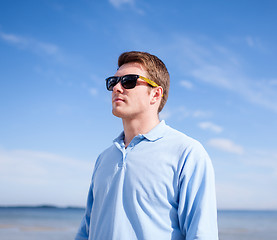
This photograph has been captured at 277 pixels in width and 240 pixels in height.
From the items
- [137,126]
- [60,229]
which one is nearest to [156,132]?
[137,126]

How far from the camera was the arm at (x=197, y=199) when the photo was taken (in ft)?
6.37

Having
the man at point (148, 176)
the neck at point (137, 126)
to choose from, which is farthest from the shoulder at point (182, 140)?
the neck at point (137, 126)

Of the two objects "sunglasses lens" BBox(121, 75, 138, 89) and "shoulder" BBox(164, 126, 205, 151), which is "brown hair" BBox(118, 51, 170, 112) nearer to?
"sunglasses lens" BBox(121, 75, 138, 89)

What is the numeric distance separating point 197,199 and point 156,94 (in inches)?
30.6

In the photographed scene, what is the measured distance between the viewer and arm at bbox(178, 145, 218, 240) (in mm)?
1942

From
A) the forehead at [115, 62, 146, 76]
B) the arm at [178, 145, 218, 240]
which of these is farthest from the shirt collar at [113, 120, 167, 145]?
the forehead at [115, 62, 146, 76]

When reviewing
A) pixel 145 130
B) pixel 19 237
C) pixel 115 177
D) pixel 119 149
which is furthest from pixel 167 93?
pixel 19 237

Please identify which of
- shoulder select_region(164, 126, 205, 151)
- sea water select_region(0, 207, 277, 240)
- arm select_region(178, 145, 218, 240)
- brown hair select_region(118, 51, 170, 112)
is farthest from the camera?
sea water select_region(0, 207, 277, 240)

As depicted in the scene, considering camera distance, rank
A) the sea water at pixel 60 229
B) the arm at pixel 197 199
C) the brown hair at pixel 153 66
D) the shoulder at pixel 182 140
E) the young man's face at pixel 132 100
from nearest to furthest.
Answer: the arm at pixel 197 199
the shoulder at pixel 182 140
the young man's face at pixel 132 100
the brown hair at pixel 153 66
the sea water at pixel 60 229

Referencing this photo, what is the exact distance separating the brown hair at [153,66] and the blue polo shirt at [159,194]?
15.9 inches

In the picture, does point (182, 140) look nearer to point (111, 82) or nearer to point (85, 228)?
point (111, 82)

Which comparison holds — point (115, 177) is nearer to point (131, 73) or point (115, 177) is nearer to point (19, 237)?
point (131, 73)

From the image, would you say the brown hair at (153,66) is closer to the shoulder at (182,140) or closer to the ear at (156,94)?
the ear at (156,94)

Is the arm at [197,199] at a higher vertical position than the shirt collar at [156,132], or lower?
lower
